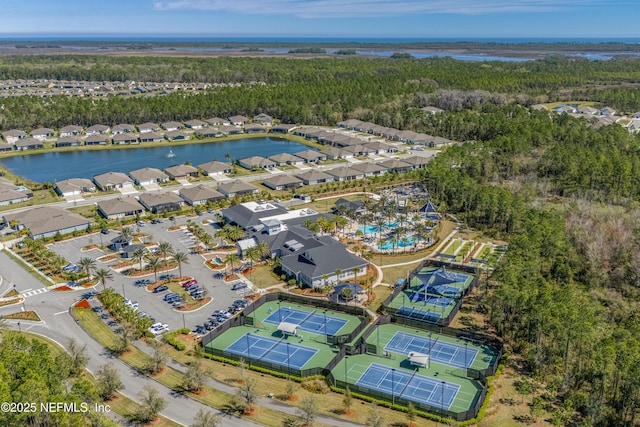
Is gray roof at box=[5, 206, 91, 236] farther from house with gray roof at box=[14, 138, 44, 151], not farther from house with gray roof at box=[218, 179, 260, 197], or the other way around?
house with gray roof at box=[14, 138, 44, 151]

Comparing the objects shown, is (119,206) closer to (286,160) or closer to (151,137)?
(286,160)

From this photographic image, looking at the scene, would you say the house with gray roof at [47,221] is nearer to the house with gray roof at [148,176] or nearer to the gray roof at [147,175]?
the house with gray roof at [148,176]

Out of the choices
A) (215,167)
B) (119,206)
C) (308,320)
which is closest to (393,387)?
(308,320)

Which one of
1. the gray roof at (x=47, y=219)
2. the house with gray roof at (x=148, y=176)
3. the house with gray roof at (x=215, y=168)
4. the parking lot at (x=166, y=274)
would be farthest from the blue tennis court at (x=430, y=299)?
the house with gray roof at (x=148, y=176)

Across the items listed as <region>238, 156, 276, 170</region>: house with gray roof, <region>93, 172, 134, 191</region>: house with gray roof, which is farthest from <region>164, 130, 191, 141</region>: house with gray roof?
<region>93, 172, 134, 191</region>: house with gray roof

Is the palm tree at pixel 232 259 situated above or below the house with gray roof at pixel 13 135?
below
